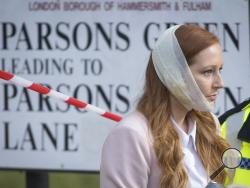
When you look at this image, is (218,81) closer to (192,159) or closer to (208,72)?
(208,72)

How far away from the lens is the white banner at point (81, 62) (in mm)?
5102

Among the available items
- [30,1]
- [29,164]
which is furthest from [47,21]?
[29,164]

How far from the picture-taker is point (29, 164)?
5.33 meters

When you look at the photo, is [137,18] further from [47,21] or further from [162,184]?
[162,184]

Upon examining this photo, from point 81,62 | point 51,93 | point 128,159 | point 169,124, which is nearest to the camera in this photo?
point 128,159

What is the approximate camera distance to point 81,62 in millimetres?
5234

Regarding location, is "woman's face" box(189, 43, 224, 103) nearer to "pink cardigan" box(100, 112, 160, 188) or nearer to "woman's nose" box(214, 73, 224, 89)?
"woman's nose" box(214, 73, 224, 89)

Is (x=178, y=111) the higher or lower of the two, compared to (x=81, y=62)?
higher

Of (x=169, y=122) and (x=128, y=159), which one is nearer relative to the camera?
(x=128, y=159)

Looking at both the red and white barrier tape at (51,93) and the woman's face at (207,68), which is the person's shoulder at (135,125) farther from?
the red and white barrier tape at (51,93)

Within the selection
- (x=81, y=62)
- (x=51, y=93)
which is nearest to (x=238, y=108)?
(x=51, y=93)

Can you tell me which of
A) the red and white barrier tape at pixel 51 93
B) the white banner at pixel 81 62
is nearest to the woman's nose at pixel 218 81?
the red and white barrier tape at pixel 51 93

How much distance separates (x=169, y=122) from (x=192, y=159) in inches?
6.0

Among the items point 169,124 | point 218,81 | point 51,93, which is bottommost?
point 51,93
